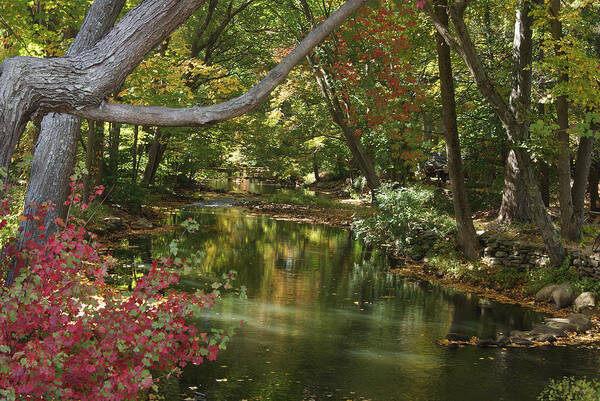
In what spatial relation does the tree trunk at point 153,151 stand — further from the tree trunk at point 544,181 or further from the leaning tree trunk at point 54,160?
the leaning tree trunk at point 54,160

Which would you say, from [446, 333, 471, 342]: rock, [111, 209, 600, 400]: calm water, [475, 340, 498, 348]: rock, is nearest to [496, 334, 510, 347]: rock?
[475, 340, 498, 348]: rock

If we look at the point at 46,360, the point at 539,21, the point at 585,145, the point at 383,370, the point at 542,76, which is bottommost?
the point at 383,370

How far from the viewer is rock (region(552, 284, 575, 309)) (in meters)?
10.7

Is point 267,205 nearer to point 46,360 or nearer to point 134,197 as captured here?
→ point 134,197

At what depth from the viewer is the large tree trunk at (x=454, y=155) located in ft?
43.0

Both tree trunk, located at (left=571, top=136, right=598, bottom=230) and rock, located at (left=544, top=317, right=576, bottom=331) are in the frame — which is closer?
rock, located at (left=544, top=317, right=576, bottom=331)

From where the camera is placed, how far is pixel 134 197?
19.2m

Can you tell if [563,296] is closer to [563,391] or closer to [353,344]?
[563,391]

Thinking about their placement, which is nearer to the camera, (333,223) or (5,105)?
(5,105)

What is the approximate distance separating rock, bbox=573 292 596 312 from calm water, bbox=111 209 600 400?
0.89 metres

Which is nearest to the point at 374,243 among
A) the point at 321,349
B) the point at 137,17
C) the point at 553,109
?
the point at 553,109

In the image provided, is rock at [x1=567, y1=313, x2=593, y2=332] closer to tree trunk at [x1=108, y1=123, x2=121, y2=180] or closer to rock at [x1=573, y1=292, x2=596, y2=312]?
rock at [x1=573, y1=292, x2=596, y2=312]

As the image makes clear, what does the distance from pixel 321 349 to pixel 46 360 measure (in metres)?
5.09

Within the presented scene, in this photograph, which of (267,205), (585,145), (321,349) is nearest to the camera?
(321,349)
